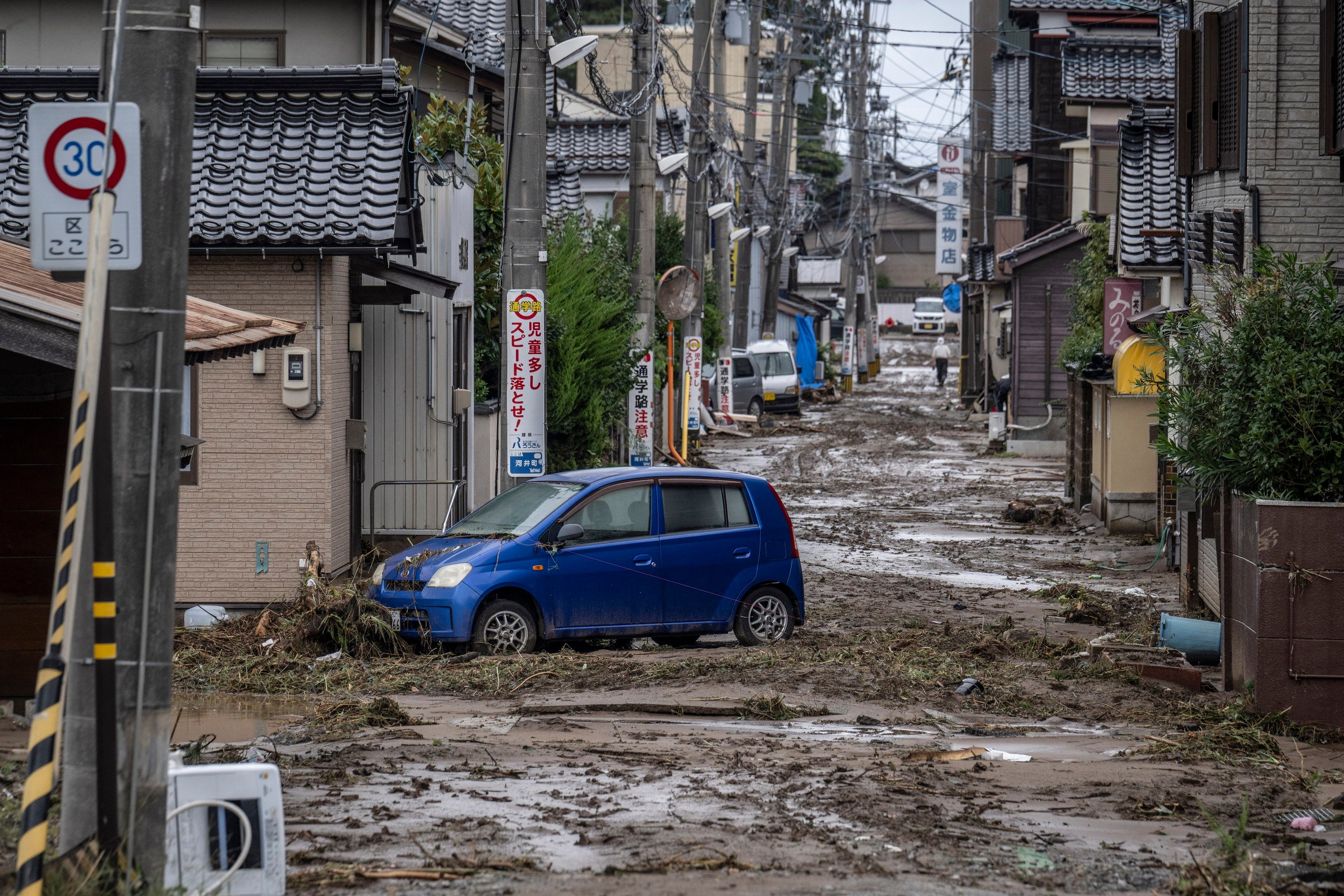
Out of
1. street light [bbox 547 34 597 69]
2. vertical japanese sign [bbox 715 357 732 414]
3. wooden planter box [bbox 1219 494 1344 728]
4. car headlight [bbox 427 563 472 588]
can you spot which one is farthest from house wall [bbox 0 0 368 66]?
vertical japanese sign [bbox 715 357 732 414]

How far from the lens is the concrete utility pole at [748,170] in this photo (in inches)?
1395

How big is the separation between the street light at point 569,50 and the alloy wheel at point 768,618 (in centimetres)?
554

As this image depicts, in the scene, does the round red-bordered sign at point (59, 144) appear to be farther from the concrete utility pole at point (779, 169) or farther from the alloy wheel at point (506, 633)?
the concrete utility pole at point (779, 169)

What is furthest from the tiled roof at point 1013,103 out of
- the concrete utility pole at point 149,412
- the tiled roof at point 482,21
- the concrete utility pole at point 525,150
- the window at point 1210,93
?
the concrete utility pole at point 149,412

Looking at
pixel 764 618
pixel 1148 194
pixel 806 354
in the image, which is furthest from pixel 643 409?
Result: pixel 806 354

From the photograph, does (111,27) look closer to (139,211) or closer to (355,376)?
(139,211)

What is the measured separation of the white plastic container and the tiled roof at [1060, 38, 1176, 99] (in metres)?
25.4

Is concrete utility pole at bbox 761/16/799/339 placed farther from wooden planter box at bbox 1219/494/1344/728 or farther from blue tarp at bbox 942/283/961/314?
wooden planter box at bbox 1219/494/1344/728

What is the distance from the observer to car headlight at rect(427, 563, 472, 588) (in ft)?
37.4

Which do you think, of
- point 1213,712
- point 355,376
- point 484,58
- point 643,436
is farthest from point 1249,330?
point 484,58

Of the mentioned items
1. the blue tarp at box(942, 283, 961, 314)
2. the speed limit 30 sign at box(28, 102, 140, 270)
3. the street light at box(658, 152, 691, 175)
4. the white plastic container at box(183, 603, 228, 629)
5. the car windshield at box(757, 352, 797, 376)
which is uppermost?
the blue tarp at box(942, 283, 961, 314)

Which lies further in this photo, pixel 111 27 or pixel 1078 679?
pixel 1078 679

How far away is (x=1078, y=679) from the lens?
1093 centimetres

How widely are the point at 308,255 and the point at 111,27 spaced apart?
25.9ft
